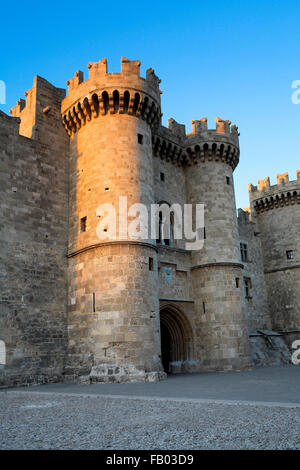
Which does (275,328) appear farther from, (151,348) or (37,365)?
(37,365)

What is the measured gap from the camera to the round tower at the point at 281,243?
2533 cm

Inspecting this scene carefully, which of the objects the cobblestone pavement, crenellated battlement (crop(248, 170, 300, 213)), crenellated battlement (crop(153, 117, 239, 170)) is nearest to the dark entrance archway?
crenellated battlement (crop(153, 117, 239, 170))

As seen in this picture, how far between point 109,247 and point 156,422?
8.94 meters

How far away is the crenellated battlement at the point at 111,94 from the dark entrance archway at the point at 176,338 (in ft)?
29.2

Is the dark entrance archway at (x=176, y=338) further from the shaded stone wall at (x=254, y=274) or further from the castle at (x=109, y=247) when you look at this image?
the shaded stone wall at (x=254, y=274)

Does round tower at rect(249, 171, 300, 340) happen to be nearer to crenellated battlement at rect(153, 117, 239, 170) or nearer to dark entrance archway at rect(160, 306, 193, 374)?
crenellated battlement at rect(153, 117, 239, 170)

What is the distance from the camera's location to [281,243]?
26438mm

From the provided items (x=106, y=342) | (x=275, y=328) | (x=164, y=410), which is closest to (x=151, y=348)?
(x=106, y=342)

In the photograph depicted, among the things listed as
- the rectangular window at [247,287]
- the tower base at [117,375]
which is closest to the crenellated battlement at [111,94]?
the tower base at [117,375]

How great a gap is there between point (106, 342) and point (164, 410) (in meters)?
6.66

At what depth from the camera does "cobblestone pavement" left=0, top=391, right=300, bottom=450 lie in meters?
4.66

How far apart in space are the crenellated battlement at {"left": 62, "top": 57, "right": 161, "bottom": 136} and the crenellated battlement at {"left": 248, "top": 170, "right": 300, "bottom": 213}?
530 inches

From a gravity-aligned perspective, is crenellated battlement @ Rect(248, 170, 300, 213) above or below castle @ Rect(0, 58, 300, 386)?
above

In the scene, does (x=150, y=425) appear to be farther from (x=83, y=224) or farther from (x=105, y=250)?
(x=83, y=224)
